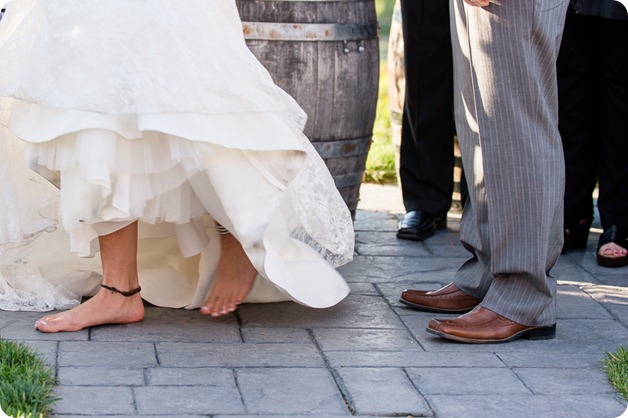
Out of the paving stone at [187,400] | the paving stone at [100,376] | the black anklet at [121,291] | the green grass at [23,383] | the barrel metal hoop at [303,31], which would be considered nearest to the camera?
the green grass at [23,383]

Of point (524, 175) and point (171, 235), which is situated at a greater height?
point (524, 175)

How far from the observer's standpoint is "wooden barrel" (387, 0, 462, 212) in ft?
14.2

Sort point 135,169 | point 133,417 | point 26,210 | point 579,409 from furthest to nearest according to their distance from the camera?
point 26,210, point 135,169, point 579,409, point 133,417

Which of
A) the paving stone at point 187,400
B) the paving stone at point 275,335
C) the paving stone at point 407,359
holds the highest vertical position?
the paving stone at point 187,400

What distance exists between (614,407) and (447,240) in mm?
1740

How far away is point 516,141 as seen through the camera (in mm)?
2639

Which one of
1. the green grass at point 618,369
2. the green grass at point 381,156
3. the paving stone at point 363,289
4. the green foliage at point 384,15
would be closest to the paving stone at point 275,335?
the paving stone at point 363,289

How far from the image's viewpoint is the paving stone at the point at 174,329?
104 inches

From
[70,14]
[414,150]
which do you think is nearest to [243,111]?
[70,14]

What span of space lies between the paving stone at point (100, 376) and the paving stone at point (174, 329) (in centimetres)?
25

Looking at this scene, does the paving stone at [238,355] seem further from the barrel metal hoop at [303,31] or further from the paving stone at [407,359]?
the barrel metal hoop at [303,31]

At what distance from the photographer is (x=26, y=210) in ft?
9.47

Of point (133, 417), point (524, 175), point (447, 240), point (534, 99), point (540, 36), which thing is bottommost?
point (447, 240)

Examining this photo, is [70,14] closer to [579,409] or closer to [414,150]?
[579,409]
